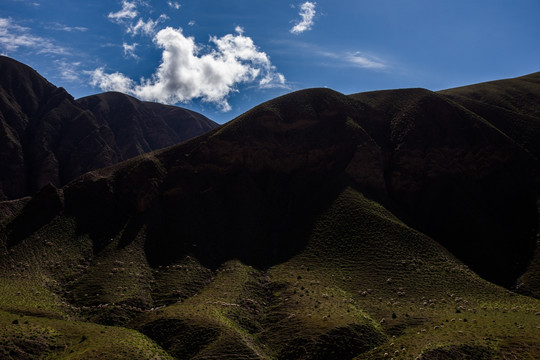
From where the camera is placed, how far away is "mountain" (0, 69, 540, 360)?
40844 millimetres

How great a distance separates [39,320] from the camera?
40438 millimetres

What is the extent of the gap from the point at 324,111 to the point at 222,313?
204ft

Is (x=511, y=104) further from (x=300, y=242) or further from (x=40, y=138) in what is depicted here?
(x=40, y=138)

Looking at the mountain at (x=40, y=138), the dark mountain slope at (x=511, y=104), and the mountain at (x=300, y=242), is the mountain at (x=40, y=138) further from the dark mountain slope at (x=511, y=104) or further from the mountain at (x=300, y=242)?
the dark mountain slope at (x=511, y=104)

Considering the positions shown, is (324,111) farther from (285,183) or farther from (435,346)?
(435,346)

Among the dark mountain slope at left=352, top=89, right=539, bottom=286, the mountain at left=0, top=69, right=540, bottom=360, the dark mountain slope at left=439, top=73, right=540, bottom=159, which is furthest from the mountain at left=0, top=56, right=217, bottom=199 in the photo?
the dark mountain slope at left=439, top=73, right=540, bottom=159

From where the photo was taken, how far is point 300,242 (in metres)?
68.1

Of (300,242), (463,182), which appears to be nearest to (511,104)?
(463,182)

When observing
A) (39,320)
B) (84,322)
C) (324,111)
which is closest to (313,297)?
(84,322)

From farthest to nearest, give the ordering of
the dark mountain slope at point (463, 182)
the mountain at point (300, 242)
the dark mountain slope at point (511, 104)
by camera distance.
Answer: the dark mountain slope at point (511, 104), the dark mountain slope at point (463, 182), the mountain at point (300, 242)

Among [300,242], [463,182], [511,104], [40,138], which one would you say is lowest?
[300,242]

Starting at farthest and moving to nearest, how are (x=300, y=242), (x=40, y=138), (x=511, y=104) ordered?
(x=40, y=138) → (x=511, y=104) → (x=300, y=242)

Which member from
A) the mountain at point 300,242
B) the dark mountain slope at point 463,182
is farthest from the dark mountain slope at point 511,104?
the dark mountain slope at point 463,182

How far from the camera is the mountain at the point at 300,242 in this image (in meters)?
40.8
